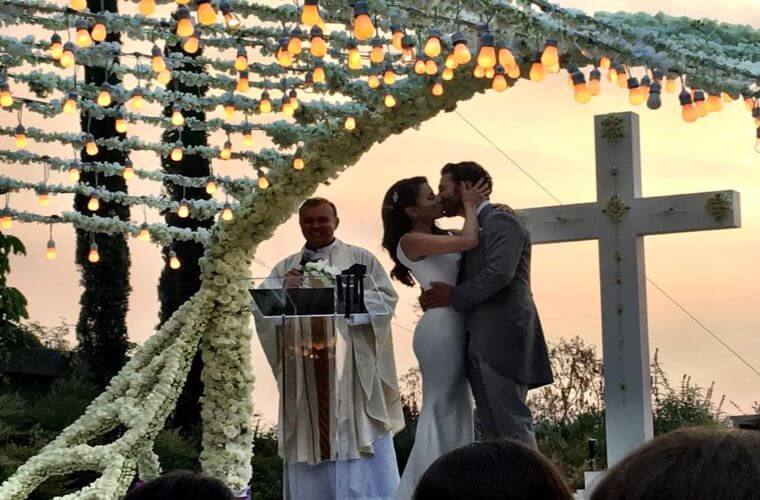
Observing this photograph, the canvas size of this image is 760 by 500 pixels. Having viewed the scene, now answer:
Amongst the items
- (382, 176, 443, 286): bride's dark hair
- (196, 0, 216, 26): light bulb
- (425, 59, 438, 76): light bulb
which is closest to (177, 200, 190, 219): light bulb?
(382, 176, 443, 286): bride's dark hair

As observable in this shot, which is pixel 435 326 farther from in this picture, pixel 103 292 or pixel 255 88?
pixel 103 292

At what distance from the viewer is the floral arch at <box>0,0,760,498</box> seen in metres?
6.64

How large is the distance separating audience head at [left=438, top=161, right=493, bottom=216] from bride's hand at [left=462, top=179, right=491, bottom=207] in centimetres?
3

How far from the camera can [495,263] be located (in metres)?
7.45

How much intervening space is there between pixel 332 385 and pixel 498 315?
1.35m

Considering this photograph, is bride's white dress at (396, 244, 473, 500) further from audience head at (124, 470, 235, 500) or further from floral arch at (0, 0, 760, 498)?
audience head at (124, 470, 235, 500)

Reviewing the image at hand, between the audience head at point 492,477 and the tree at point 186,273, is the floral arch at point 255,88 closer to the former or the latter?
the audience head at point 492,477

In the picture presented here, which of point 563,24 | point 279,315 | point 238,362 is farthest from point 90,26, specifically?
point 238,362

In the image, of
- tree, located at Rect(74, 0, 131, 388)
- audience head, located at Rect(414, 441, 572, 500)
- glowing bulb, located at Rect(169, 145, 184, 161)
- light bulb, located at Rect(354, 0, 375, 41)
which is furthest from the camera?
tree, located at Rect(74, 0, 131, 388)

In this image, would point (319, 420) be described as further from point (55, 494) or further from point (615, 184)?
point (55, 494)

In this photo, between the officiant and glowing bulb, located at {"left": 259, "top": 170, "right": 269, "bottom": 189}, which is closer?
the officiant

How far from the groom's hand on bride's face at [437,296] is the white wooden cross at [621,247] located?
178 cm

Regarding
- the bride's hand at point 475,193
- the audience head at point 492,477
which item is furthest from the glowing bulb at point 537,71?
the audience head at point 492,477

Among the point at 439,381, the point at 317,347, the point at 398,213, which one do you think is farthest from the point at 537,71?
the point at 317,347
